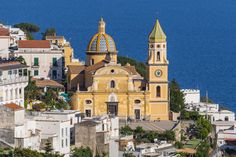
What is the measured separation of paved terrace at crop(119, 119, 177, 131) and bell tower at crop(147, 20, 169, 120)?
1.55 metres

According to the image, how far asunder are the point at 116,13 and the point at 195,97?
119m

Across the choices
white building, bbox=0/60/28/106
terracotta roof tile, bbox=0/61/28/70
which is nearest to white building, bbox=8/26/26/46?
terracotta roof tile, bbox=0/61/28/70

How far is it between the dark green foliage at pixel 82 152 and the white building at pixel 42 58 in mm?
13470

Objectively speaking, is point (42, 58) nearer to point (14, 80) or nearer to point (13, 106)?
point (14, 80)

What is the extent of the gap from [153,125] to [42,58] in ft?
24.8

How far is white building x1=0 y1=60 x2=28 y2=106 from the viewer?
53009 millimetres

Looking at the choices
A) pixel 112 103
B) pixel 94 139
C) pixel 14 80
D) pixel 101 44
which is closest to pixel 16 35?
pixel 101 44

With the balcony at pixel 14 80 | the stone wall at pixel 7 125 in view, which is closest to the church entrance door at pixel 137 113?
the balcony at pixel 14 80

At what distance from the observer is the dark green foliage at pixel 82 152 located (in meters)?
51.1

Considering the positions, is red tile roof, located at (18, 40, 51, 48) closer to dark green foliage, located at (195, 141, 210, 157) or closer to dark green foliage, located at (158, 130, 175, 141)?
dark green foliage, located at (158, 130, 175, 141)

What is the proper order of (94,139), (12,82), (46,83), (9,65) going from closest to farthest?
(94,139) → (12,82) → (9,65) → (46,83)

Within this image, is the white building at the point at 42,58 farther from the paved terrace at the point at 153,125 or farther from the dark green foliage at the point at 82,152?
the dark green foliage at the point at 82,152

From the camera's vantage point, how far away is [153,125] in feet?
197

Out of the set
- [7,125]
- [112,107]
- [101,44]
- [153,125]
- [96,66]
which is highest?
[101,44]
